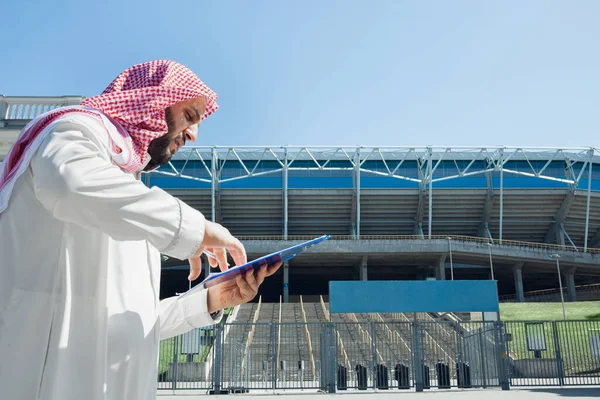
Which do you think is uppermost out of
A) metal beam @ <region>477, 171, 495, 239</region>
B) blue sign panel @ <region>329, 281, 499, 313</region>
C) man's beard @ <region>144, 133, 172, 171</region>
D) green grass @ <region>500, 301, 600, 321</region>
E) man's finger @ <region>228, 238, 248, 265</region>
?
metal beam @ <region>477, 171, 495, 239</region>

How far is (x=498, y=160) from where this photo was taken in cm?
4416

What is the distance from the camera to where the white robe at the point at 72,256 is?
4.17 ft

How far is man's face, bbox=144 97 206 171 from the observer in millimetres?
1797

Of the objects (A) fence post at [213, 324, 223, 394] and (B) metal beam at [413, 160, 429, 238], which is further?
(B) metal beam at [413, 160, 429, 238]

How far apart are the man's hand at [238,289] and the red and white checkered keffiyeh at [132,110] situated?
20.9 inches

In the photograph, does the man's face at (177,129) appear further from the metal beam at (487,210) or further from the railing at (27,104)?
the metal beam at (487,210)

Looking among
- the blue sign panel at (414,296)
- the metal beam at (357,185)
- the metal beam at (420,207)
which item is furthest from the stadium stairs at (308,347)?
the metal beam at (420,207)

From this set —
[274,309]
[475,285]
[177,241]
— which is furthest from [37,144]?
[274,309]

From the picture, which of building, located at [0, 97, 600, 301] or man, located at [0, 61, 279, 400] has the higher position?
building, located at [0, 97, 600, 301]

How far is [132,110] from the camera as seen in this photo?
168cm

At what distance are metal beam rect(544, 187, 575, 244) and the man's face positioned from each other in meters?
49.8

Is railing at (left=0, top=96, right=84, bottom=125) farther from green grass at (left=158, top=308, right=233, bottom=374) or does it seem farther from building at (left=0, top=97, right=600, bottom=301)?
building at (left=0, top=97, right=600, bottom=301)

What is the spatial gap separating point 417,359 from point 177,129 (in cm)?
1364

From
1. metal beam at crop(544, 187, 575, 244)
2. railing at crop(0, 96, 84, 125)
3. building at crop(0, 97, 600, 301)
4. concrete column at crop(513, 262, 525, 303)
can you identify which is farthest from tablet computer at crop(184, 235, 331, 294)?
metal beam at crop(544, 187, 575, 244)
